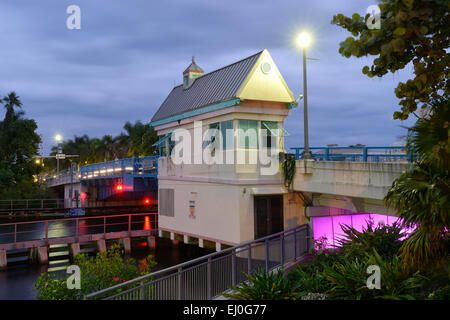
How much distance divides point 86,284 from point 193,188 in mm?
11170

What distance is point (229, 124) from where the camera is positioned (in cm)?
1888

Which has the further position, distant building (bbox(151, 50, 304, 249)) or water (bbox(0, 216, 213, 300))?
water (bbox(0, 216, 213, 300))

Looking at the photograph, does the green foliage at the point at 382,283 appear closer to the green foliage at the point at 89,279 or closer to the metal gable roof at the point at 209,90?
the green foliage at the point at 89,279

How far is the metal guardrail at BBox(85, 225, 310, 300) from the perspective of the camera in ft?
31.9

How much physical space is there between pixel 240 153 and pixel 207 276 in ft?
24.9

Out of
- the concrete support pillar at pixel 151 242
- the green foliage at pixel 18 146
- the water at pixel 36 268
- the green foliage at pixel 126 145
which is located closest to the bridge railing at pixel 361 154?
the water at pixel 36 268

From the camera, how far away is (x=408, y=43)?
820cm

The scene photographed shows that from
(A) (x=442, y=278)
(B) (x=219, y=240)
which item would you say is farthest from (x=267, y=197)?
(A) (x=442, y=278)

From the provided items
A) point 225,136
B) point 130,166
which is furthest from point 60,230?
point 225,136

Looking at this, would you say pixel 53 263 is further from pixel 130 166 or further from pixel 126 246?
pixel 130 166

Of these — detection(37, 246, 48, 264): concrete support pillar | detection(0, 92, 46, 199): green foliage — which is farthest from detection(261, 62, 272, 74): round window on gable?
detection(0, 92, 46, 199): green foliage

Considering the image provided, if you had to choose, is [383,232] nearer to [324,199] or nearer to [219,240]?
[324,199]

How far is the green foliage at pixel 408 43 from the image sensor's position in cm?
686

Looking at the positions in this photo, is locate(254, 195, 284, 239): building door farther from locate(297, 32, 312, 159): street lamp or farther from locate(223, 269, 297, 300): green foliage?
locate(223, 269, 297, 300): green foliage
